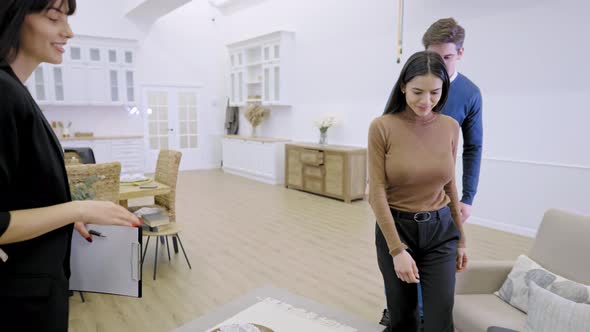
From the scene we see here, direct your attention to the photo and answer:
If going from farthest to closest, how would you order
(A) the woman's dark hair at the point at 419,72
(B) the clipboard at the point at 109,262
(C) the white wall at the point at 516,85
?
(C) the white wall at the point at 516,85
(A) the woman's dark hair at the point at 419,72
(B) the clipboard at the point at 109,262

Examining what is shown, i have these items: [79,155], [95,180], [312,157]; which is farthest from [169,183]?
[312,157]

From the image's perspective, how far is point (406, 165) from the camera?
1500 mm

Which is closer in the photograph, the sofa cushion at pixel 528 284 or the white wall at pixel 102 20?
the sofa cushion at pixel 528 284

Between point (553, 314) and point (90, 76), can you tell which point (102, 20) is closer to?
point (90, 76)

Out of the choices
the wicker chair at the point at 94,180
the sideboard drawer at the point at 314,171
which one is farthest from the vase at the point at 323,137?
the wicker chair at the point at 94,180

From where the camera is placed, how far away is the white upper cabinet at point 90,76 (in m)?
7.71

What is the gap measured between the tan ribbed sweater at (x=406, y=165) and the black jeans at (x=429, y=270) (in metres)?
0.07

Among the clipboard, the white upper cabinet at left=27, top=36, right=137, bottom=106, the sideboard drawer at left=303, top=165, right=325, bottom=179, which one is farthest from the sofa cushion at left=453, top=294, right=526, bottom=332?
the white upper cabinet at left=27, top=36, right=137, bottom=106

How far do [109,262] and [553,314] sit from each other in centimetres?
168

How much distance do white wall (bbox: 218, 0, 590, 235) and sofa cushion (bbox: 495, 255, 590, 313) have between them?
2.77 metres

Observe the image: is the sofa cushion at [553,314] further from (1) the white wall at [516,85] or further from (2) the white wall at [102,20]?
(2) the white wall at [102,20]

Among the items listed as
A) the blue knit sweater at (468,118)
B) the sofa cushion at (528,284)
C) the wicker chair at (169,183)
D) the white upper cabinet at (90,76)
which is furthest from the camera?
the white upper cabinet at (90,76)

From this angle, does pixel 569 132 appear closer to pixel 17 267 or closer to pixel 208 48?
pixel 17 267

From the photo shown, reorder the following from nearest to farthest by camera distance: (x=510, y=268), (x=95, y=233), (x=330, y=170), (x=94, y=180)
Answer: (x=95, y=233), (x=510, y=268), (x=94, y=180), (x=330, y=170)
